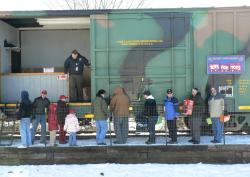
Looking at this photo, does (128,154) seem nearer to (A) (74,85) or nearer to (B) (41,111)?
(B) (41,111)

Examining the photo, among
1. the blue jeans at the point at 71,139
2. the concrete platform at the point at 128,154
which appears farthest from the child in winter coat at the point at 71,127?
the concrete platform at the point at 128,154

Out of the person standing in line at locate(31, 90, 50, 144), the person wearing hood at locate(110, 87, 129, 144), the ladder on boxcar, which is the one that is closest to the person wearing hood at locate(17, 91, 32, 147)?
the person standing in line at locate(31, 90, 50, 144)

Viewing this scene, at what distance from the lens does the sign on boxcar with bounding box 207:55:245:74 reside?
13.8m

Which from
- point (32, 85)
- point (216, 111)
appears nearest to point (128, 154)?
point (216, 111)

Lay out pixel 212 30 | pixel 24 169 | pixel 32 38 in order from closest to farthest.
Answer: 1. pixel 24 169
2. pixel 212 30
3. pixel 32 38

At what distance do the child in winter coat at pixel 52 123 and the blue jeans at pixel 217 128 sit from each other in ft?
13.4

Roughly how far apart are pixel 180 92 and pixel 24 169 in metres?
4.62

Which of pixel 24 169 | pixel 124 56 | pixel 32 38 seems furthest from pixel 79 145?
pixel 32 38

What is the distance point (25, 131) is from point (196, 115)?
14.4 feet

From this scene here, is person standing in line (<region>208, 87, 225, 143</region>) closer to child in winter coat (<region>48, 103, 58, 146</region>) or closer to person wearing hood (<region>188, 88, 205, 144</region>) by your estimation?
Answer: person wearing hood (<region>188, 88, 205, 144</region>)

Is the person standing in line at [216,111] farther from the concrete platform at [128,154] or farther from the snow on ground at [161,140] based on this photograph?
the concrete platform at [128,154]

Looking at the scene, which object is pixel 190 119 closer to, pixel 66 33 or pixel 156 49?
pixel 156 49

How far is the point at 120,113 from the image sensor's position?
1323cm

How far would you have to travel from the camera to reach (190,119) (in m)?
13.3
